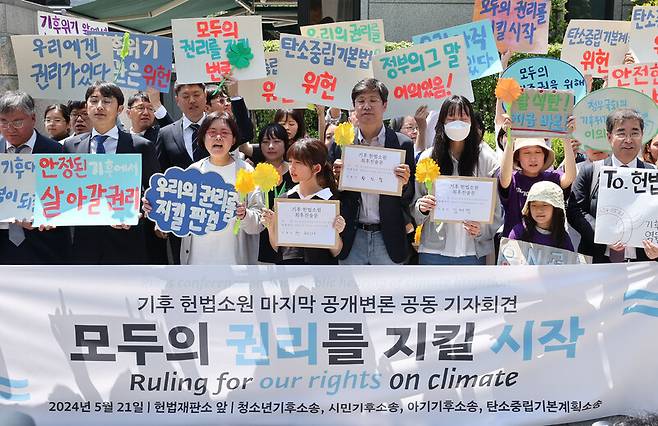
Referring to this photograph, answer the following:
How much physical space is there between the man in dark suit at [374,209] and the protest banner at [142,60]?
1835 millimetres

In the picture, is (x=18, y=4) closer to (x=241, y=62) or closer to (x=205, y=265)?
(x=241, y=62)

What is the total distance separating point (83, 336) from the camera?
13.3 ft

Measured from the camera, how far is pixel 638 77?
5.59 meters

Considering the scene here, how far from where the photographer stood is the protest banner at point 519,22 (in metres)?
6.17

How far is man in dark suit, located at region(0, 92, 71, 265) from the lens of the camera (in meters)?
4.56

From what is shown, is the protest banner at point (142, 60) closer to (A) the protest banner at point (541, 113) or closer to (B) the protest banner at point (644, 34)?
(A) the protest banner at point (541, 113)

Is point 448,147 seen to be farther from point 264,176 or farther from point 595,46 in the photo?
point 595,46

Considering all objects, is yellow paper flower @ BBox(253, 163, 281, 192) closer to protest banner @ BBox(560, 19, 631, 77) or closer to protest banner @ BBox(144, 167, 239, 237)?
protest banner @ BBox(144, 167, 239, 237)

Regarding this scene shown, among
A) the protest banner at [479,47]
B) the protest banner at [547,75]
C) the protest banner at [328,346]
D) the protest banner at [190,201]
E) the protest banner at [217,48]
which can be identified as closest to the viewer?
the protest banner at [328,346]

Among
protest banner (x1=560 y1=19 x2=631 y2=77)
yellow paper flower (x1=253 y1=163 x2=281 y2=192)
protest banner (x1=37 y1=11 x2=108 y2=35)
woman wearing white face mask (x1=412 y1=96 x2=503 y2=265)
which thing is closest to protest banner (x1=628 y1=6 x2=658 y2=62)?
protest banner (x1=560 y1=19 x2=631 y2=77)

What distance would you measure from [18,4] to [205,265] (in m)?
4.47

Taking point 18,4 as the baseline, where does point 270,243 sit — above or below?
below

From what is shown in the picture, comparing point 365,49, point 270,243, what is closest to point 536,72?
point 365,49

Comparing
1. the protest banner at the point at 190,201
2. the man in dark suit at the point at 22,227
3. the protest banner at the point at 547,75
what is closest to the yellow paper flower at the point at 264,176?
the protest banner at the point at 190,201
